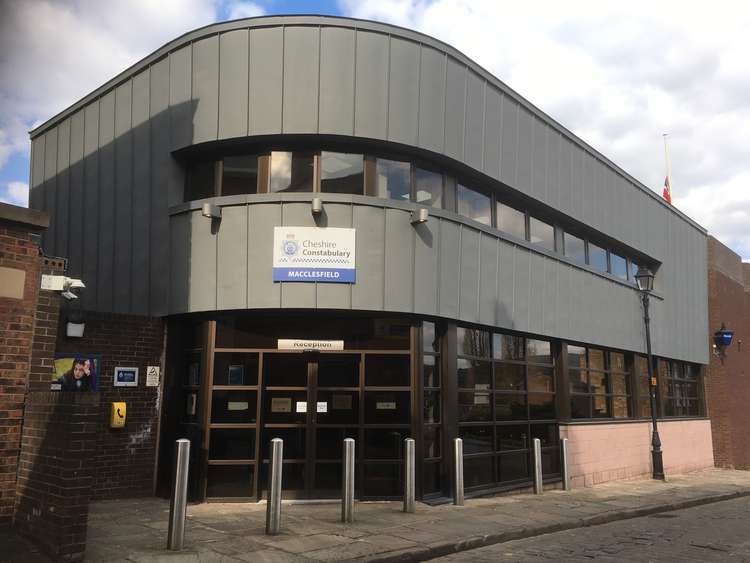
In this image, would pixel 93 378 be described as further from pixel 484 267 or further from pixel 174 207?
pixel 484 267

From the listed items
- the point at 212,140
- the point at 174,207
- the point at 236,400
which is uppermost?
the point at 212,140

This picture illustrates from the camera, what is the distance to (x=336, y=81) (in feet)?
35.5

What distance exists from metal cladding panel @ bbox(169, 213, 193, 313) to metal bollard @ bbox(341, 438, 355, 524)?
12.3ft

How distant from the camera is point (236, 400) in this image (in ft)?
34.7

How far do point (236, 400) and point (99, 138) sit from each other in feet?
19.7

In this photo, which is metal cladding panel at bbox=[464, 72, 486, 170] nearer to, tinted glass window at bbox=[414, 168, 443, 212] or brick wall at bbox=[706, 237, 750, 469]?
tinted glass window at bbox=[414, 168, 443, 212]

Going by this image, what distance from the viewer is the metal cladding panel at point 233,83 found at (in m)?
10.8

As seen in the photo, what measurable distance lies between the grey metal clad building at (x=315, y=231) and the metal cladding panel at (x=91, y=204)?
4 centimetres

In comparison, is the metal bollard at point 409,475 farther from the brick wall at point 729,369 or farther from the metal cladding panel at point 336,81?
the brick wall at point 729,369

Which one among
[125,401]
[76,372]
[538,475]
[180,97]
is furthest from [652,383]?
[76,372]

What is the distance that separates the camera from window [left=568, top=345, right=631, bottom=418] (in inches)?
609

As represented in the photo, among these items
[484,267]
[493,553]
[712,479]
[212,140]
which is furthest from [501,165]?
[712,479]

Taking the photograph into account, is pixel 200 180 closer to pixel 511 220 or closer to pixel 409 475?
pixel 409 475

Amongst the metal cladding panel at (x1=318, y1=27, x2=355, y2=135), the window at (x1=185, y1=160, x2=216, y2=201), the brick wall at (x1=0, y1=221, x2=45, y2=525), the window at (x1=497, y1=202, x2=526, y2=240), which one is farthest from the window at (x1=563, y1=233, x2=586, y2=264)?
the brick wall at (x1=0, y1=221, x2=45, y2=525)
